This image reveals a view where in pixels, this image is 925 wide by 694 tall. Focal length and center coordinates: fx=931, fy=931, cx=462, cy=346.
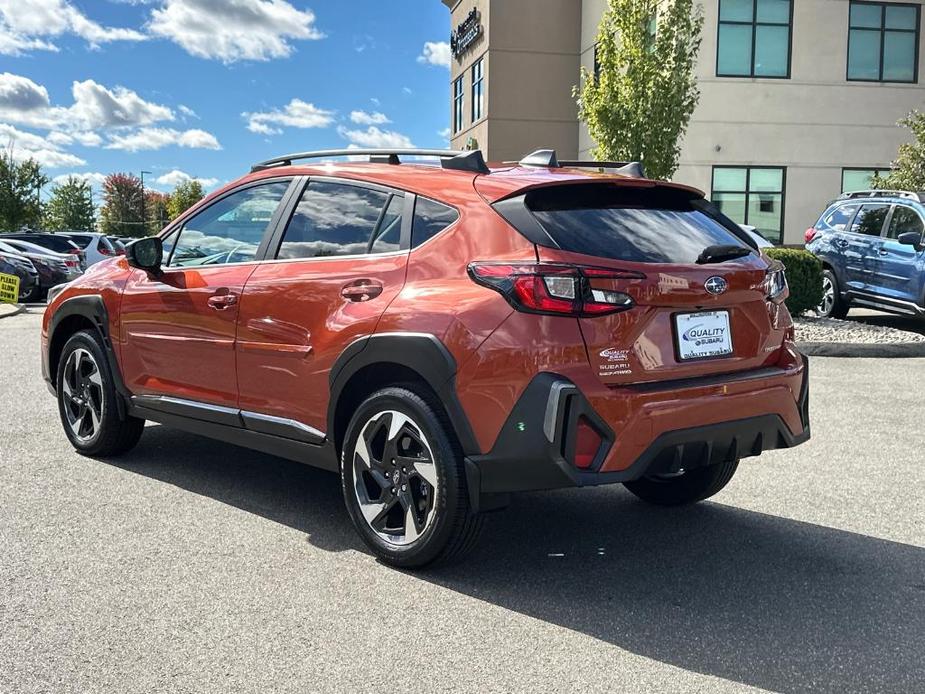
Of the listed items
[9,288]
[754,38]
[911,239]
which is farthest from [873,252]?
[9,288]

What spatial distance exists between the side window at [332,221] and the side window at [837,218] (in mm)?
11440

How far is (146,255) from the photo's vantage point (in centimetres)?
523

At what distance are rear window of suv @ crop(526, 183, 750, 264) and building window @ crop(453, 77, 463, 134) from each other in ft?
127

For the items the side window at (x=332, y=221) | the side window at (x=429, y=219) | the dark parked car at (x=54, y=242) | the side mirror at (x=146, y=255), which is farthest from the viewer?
the dark parked car at (x=54, y=242)

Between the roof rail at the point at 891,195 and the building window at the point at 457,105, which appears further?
the building window at the point at 457,105

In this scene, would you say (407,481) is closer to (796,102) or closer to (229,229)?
(229,229)

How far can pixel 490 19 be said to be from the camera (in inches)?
1393

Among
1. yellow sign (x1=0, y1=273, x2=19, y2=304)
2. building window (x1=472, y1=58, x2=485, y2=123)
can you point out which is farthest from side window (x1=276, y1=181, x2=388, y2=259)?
building window (x1=472, y1=58, x2=485, y2=123)

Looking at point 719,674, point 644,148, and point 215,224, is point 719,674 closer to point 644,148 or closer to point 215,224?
point 215,224

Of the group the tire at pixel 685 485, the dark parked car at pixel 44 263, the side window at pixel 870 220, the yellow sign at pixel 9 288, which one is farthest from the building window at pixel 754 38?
the tire at pixel 685 485

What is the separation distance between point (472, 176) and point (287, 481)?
7.62 ft

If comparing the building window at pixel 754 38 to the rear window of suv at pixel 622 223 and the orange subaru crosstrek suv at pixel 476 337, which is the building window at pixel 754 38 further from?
the rear window of suv at pixel 622 223

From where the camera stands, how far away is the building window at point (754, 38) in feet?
86.7

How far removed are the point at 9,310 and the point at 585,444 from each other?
55.7 ft
